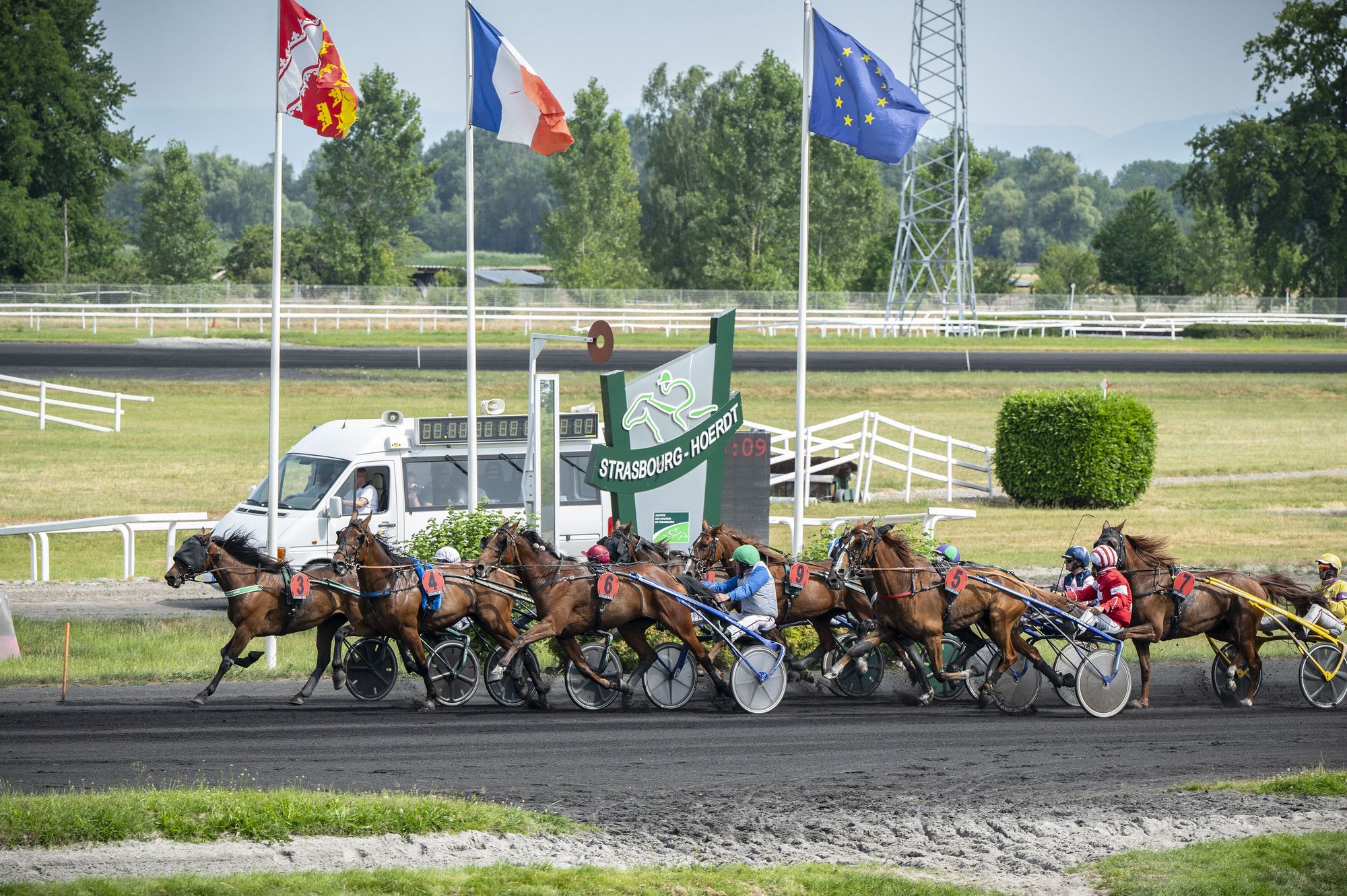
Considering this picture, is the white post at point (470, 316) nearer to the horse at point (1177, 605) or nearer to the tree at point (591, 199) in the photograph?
the horse at point (1177, 605)

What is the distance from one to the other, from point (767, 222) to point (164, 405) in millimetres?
38386

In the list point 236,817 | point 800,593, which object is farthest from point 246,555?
point 800,593

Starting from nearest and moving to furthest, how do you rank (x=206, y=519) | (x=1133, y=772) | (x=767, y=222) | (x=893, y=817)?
(x=893, y=817)
(x=1133, y=772)
(x=206, y=519)
(x=767, y=222)

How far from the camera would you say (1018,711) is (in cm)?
1222

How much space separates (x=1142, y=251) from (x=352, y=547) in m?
71.7

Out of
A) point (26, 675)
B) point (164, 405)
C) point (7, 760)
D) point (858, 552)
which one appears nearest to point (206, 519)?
point (26, 675)

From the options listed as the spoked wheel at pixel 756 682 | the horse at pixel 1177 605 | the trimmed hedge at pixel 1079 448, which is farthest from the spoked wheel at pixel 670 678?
the trimmed hedge at pixel 1079 448

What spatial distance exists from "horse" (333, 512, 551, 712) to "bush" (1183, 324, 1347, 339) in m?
50.2

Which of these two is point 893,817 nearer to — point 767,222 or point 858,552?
point 858,552

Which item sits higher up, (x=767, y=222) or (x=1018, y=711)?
(x=767, y=222)

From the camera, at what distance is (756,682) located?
11883mm

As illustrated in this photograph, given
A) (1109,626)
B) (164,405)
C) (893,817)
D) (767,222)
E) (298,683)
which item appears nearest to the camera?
(893,817)

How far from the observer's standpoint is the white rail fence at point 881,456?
24.4m

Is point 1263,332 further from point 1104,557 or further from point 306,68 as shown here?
point 306,68
